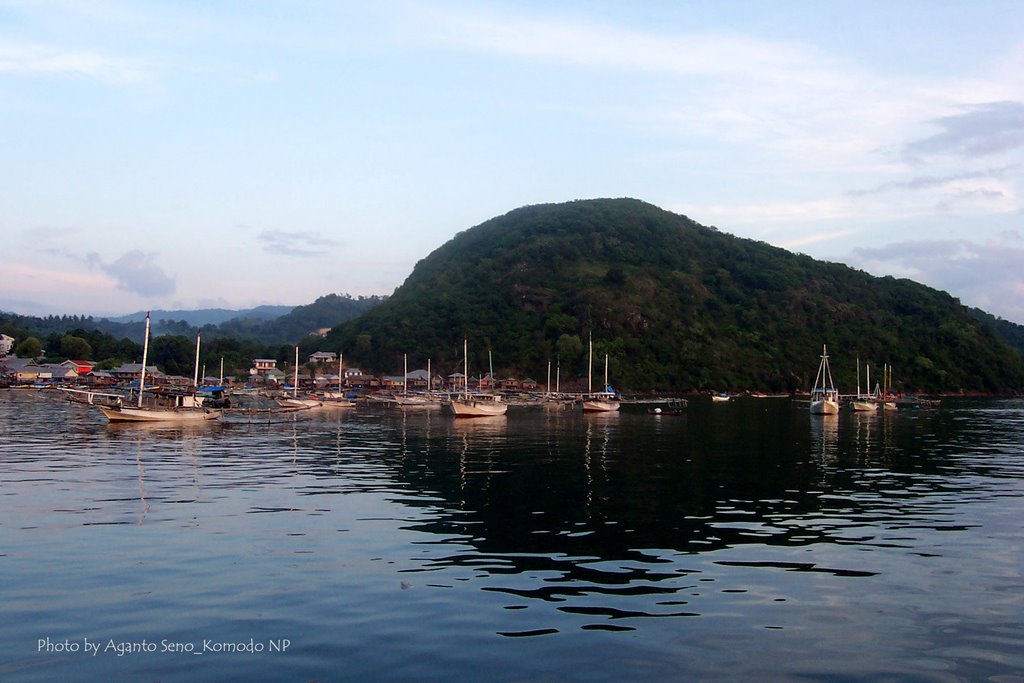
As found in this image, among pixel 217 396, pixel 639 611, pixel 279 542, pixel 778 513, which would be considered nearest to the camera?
pixel 639 611

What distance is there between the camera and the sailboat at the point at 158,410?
71.5 meters

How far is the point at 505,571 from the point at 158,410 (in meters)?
63.0

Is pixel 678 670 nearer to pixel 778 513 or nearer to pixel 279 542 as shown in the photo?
pixel 279 542

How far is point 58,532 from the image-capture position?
24609 millimetres

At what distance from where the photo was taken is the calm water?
14398mm

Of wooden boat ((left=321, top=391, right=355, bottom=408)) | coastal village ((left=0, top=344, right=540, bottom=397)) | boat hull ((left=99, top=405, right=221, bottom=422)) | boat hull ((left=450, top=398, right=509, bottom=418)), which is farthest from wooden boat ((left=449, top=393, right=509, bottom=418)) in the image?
coastal village ((left=0, top=344, right=540, bottom=397))

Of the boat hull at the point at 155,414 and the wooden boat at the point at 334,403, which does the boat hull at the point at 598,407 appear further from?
the boat hull at the point at 155,414

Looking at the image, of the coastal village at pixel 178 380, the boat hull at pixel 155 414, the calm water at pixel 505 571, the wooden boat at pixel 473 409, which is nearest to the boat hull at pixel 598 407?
the wooden boat at pixel 473 409

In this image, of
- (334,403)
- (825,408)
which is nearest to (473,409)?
(334,403)

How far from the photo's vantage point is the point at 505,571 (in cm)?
2059

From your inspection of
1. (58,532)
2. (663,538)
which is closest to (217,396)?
(58,532)

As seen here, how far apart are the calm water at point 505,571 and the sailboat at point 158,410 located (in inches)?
1050

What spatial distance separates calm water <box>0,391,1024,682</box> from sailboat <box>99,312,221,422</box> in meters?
26.7

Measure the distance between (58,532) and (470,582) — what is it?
47.0 feet
